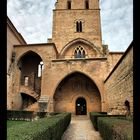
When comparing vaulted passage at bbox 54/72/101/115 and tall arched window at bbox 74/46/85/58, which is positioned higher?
tall arched window at bbox 74/46/85/58

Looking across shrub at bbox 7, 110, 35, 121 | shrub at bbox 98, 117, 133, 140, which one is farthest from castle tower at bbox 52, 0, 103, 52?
shrub at bbox 98, 117, 133, 140

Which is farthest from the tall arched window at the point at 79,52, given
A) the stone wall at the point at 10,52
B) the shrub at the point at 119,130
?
the shrub at the point at 119,130

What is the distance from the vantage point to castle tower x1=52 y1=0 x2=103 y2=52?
99.4 feet

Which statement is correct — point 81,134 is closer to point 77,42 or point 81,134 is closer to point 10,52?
point 10,52

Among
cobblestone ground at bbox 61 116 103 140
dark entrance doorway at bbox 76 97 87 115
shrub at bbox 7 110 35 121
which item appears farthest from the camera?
dark entrance doorway at bbox 76 97 87 115

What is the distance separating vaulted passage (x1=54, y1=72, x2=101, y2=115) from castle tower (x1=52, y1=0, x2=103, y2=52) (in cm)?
752

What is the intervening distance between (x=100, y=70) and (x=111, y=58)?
3.03m

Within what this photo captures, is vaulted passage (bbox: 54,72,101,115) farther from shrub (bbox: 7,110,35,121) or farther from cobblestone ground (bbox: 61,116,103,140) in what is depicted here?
cobblestone ground (bbox: 61,116,103,140)

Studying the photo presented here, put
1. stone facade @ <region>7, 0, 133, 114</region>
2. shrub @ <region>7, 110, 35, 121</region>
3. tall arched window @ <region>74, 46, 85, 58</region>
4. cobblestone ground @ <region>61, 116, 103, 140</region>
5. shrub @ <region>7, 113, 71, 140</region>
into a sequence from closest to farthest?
shrub @ <region>7, 113, 71, 140</region> < cobblestone ground @ <region>61, 116, 103, 140</region> < shrub @ <region>7, 110, 35, 121</region> < stone facade @ <region>7, 0, 133, 114</region> < tall arched window @ <region>74, 46, 85, 58</region>

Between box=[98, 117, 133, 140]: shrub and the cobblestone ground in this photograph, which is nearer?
box=[98, 117, 133, 140]: shrub

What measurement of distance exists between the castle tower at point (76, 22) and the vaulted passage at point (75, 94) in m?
7.52

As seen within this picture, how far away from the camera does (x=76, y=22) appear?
3145 cm
